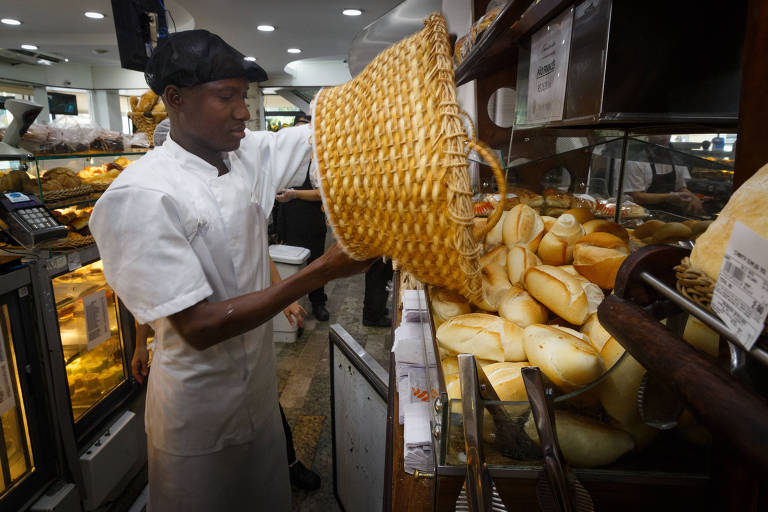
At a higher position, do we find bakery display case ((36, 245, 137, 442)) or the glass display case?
the glass display case

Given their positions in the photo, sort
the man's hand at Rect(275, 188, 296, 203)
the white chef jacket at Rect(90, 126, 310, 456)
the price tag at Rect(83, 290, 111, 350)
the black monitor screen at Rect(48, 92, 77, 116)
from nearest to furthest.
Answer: the white chef jacket at Rect(90, 126, 310, 456)
the price tag at Rect(83, 290, 111, 350)
the man's hand at Rect(275, 188, 296, 203)
the black monitor screen at Rect(48, 92, 77, 116)

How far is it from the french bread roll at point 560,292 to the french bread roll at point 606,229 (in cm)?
17

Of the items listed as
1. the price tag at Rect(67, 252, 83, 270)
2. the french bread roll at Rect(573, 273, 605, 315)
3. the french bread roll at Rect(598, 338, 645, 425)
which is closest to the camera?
the french bread roll at Rect(598, 338, 645, 425)

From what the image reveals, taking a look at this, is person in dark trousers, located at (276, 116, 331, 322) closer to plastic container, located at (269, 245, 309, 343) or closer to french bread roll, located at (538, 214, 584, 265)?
plastic container, located at (269, 245, 309, 343)

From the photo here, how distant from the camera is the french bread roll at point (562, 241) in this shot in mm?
992

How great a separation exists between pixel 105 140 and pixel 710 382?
315cm

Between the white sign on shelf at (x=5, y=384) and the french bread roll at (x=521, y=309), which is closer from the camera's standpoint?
the french bread roll at (x=521, y=309)

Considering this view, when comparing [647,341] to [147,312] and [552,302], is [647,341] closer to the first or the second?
[552,302]

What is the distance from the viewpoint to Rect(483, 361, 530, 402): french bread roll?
2.18 feet

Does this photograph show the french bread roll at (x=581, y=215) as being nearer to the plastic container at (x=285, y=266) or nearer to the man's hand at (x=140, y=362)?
the man's hand at (x=140, y=362)

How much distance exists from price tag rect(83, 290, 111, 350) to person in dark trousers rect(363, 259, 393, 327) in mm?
2170

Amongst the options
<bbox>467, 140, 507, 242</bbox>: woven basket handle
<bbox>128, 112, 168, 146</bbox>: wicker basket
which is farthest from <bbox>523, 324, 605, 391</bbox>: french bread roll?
<bbox>128, 112, 168, 146</bbox>: wicker basket

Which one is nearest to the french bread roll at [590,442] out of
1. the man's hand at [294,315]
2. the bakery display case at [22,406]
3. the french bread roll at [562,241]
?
the french bread roll at [562,241]

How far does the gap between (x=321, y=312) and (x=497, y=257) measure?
332 cm
